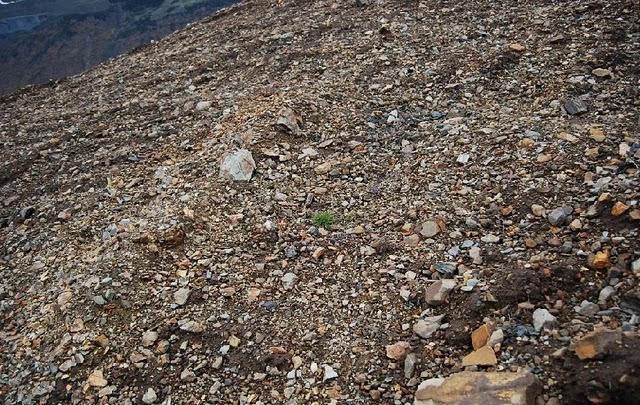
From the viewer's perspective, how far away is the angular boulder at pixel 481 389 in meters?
3.30

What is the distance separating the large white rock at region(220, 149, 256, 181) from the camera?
6547 millimetres

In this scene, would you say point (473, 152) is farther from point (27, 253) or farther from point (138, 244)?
point (27, 253)

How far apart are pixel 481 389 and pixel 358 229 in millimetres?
2503

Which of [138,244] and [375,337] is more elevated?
[138,244]

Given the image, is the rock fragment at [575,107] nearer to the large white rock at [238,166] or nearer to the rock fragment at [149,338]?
the large white rock at [238,166]

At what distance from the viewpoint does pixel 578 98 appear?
20.9 ft

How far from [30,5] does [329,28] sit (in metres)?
69.5

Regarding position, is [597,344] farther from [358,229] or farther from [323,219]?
[323,219]

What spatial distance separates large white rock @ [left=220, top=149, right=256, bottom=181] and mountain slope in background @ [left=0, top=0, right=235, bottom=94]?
46.2 metres

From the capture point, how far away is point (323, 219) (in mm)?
5820

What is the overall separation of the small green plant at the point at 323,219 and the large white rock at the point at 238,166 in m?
1.25

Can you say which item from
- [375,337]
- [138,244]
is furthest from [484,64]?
[138,244]

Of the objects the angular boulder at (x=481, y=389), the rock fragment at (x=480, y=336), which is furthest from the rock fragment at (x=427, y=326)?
the angular boulder at (x=481, y=389)

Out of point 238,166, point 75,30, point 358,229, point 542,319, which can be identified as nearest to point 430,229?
point 358,229
